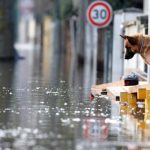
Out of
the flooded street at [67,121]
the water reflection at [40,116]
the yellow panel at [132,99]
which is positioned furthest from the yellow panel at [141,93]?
the water reflection at [40,116]

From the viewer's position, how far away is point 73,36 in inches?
2753

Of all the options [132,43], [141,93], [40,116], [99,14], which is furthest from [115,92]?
[99,14]

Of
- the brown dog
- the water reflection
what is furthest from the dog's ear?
the water reflection

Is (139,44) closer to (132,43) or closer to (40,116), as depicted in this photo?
(132,43)

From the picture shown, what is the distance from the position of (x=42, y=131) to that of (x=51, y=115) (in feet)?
9.03

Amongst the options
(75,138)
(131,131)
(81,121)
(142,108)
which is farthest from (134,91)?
(75,138)

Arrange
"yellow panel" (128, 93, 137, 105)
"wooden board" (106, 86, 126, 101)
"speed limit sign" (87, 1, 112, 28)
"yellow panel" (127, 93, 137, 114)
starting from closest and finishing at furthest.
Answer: "yellow panel" (127, 93, 137, 114) → "yellow panel" (128, 93, 137, 105) → "wooden board" (106, 86, 126, 101) → "speed limit sign" (87, 1, 112, 28)

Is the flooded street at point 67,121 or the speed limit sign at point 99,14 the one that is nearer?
the flooded street at point 67,121

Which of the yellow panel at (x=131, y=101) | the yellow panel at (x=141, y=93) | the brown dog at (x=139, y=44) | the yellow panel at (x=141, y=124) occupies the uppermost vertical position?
the brown dog at (x=139, y=44)

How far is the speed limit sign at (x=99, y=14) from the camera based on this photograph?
1157 inches

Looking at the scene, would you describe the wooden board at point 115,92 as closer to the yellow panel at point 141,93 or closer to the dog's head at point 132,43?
the dog's head at point 132,43

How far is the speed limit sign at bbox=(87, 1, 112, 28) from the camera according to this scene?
2939 cm

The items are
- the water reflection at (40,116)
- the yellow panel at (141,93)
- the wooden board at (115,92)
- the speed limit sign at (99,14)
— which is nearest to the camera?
the water reflection at (40,116)

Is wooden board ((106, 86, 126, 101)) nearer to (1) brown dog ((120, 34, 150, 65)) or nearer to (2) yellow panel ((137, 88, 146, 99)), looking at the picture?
(1) brown dog ((120, 34, 150, 65))
